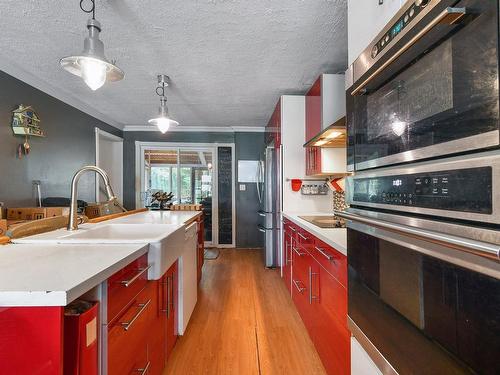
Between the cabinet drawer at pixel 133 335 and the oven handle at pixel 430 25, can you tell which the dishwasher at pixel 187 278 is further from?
the oven handle at pixel 430 25

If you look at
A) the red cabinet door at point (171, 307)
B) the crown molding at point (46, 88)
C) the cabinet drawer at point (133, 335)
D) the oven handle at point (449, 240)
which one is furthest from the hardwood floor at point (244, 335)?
the crown molding at point (46, 88)

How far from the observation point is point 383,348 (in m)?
0.76

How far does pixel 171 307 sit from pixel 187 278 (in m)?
0.31

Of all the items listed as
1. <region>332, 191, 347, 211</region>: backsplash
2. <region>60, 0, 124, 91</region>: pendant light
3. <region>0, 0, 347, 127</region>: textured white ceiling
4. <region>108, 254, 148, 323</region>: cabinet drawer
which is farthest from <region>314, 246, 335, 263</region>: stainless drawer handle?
<region>60, 0, 124, 91</region>: pendant light

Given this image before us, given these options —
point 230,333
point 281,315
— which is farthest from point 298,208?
point 230,333

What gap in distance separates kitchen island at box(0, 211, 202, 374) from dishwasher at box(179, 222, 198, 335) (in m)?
0.14

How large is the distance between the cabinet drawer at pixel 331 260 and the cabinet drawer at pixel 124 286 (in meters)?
0.88

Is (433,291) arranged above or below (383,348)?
above

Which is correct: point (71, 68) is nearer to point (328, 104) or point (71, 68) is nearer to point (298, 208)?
point (328, 104)

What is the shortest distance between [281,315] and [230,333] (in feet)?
1.70

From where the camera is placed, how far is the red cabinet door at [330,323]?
115cm

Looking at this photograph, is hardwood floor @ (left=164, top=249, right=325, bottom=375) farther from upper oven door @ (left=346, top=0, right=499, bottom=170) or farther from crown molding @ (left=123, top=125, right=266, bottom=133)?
crown molding @ (left=123, top=125, right=266, bottom=133)

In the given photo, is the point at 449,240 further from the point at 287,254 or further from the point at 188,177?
the point at 188,177

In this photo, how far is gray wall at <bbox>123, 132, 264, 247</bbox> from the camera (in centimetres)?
479
